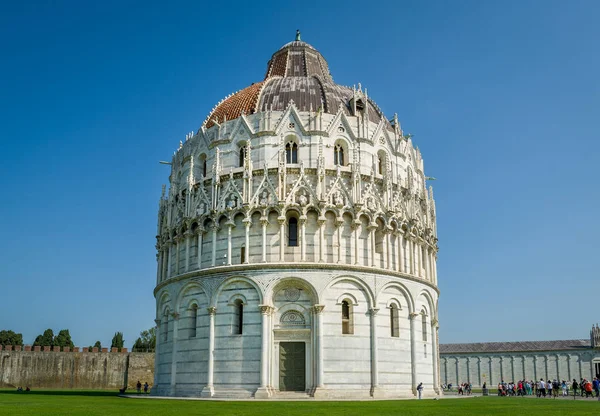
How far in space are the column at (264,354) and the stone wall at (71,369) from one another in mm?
40468

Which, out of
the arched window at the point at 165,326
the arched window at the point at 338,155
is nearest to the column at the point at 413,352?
the arched window at the point at 338,155

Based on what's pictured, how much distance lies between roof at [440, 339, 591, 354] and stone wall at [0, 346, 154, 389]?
149ft

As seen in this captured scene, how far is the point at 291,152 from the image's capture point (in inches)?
1539

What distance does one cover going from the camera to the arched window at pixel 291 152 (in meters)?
39.0

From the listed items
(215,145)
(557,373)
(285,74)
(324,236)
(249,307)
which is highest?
(285,74)

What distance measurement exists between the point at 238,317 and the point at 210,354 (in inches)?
106

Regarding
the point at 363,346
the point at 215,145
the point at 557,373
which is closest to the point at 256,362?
the point at 363,346

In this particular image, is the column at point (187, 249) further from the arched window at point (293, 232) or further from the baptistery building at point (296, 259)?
the arched window at point (293, 232)

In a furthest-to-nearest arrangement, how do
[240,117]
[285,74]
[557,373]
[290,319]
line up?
[557,373] → [285,74] → [240,117] → [290,319]

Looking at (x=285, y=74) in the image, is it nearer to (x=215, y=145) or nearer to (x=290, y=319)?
(x=215, y=145)

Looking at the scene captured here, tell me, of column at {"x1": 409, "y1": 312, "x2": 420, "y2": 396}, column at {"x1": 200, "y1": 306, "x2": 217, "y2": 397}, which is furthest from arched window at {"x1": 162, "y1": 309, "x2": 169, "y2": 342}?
column at {"x1": 409, "y1": 312, "x2": 420, "y2": 396}

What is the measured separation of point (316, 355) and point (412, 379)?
722cm

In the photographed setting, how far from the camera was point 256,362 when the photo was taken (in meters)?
34.5

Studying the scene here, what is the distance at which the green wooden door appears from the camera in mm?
34719
